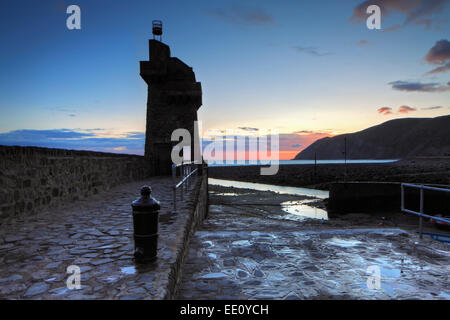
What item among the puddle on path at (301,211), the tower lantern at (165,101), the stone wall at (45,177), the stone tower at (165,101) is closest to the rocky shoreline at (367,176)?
the puddle on path at (301,211)

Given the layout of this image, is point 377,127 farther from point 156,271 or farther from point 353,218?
point 156,271

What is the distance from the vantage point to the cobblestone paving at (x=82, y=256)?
2594 mm

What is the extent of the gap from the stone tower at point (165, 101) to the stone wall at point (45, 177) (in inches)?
318

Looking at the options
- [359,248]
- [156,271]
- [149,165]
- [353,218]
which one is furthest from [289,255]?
[353,218]

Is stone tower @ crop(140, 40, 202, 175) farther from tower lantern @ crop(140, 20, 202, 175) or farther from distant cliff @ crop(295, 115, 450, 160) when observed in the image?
distant cliff @ crop(295, 115, 450, 160)

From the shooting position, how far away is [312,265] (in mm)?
4242

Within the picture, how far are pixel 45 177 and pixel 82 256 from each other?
358 centimetres

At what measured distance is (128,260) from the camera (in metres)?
3.34

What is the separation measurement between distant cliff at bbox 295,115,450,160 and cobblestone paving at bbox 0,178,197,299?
148599mm

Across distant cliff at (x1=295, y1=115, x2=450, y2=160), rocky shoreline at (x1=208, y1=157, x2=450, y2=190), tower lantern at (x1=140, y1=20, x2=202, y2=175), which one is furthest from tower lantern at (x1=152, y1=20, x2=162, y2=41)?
distant cliff at (x1=295, y1=115, x2=450, y2=160)

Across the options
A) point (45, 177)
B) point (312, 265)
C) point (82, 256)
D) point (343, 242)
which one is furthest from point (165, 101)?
point (312, 265)

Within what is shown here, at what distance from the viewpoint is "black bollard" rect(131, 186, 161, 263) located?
3188 mm

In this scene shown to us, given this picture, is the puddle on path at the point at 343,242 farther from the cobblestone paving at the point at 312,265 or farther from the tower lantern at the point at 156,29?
the tower lantern at the point at 156,29

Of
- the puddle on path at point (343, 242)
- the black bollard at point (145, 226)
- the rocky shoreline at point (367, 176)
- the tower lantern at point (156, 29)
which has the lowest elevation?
the rocky shoreline at point (367, 176)
